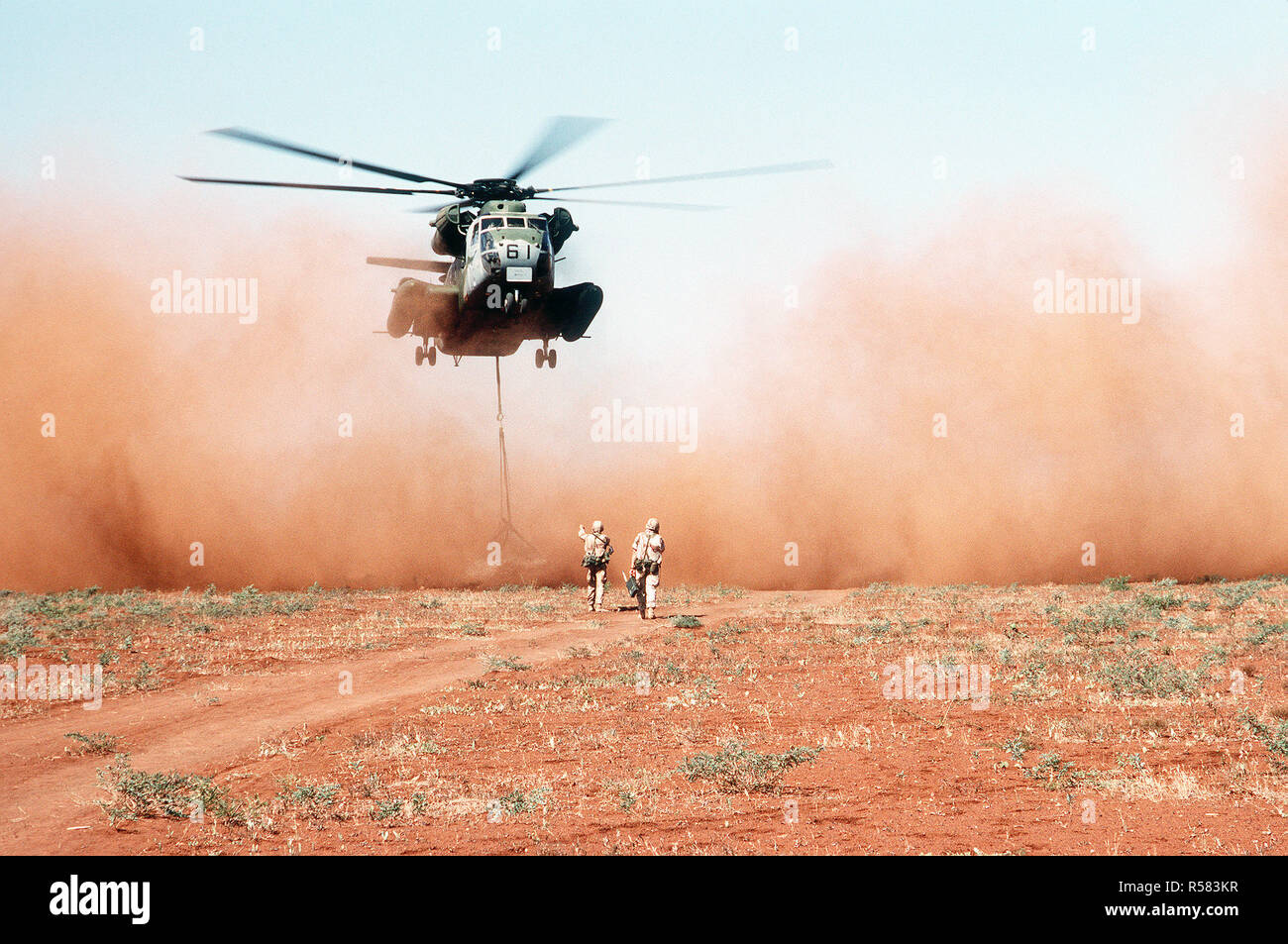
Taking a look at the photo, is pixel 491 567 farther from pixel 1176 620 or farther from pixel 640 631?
pixel 1176 620

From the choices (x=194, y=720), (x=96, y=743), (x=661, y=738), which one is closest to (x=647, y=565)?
(x=194, y=720)

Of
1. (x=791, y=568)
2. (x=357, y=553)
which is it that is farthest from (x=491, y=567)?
(x=791, y=568)

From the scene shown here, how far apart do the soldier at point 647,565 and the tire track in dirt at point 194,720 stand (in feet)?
7.97

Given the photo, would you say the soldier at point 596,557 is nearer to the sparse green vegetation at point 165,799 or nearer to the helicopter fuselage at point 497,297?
the helicopter fuselage at point 497,297

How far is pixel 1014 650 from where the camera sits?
17234 mm

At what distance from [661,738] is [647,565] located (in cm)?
1188

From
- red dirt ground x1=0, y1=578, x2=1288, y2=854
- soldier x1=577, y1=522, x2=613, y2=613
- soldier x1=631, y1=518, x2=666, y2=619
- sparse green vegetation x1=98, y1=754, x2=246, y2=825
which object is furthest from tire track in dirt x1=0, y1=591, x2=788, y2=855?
soldier x1=577, y1=522, x2=613, y2=613

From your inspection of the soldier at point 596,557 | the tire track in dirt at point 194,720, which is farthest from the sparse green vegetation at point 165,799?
the soldier at point 596,557

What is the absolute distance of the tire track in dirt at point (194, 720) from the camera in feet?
30.6

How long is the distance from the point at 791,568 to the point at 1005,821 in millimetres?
31322

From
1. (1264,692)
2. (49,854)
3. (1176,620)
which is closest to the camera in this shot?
(49,854)

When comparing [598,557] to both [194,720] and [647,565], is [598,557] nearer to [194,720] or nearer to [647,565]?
[647,565]

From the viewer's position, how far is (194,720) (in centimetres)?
1359

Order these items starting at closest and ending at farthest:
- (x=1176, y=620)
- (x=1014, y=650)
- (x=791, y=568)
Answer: (x=1014, y=650)
(x=1176, y=620)
(x=791, y=568)
